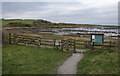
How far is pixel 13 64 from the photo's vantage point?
9359mm

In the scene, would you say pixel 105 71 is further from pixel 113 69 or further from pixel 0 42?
pixel 0 42

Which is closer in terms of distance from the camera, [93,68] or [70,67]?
[93,68]

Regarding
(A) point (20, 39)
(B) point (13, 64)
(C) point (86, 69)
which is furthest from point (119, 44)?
(A) point (20, 39)

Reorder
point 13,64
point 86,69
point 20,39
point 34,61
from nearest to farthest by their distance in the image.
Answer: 1. point 86,69
2. point 13,64
3. point 34,61
4. point 20,39

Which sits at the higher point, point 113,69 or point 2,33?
point 2,33

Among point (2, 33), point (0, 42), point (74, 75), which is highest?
point (2, 33)

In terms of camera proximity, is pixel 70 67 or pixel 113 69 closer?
pixel 113 69

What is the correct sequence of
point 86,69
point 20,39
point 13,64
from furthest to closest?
point 20,39 < point 13,64 < point 86,69

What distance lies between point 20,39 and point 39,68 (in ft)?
36.4

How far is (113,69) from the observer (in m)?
8.47

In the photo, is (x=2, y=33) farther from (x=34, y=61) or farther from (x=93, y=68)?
(x=93, y=68)

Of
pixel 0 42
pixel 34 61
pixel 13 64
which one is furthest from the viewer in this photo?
pixel 0 42

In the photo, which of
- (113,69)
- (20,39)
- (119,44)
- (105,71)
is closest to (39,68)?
(105,71)

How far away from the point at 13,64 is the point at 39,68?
2076 millimetres
